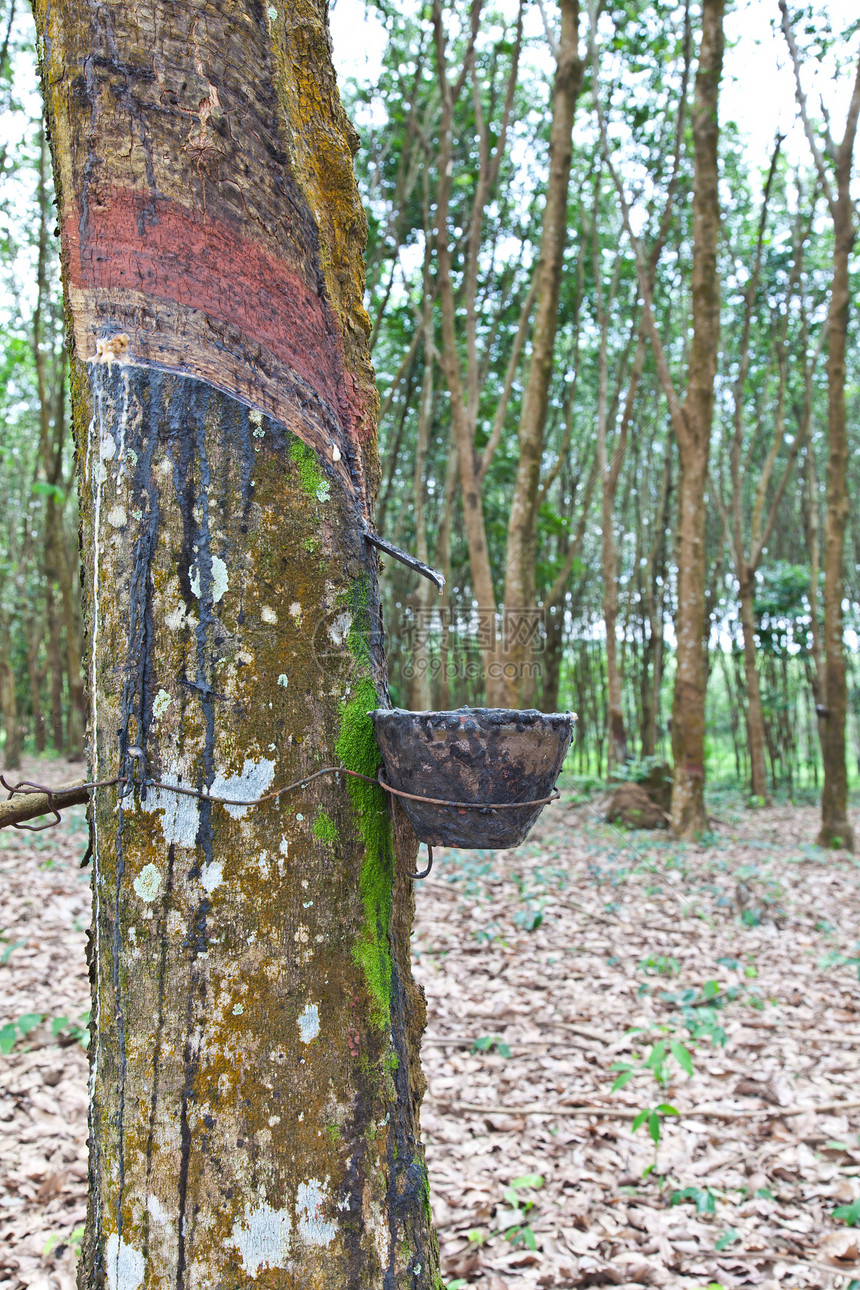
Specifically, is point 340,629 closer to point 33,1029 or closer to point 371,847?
point 371,847

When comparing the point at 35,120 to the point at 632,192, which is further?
the point at 632,192

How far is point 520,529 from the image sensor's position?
6.65 metres

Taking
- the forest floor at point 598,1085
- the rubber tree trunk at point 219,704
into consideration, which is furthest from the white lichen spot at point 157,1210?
the forest floor at point 598,1085

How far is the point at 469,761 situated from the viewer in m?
1.05

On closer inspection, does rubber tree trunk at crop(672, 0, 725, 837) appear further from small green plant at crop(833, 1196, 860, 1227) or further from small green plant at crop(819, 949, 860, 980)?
small green plant at crop(833, 1196, 860, 1227)

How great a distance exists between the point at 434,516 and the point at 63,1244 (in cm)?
1368

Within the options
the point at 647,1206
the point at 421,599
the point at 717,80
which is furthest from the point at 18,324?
the point at 647,1206

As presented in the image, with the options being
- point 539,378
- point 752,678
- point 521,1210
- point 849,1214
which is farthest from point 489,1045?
point 752,678

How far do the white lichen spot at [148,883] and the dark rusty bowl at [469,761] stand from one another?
0.32 m

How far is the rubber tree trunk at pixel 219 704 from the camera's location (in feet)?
3.02

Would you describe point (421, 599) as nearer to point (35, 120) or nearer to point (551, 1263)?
point (35, 120)

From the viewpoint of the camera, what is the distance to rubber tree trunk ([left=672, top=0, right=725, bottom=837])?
6.98 metres

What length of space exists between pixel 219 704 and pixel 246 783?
0.34 feet

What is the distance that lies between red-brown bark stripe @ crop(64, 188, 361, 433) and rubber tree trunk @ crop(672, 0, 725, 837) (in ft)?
21.5
